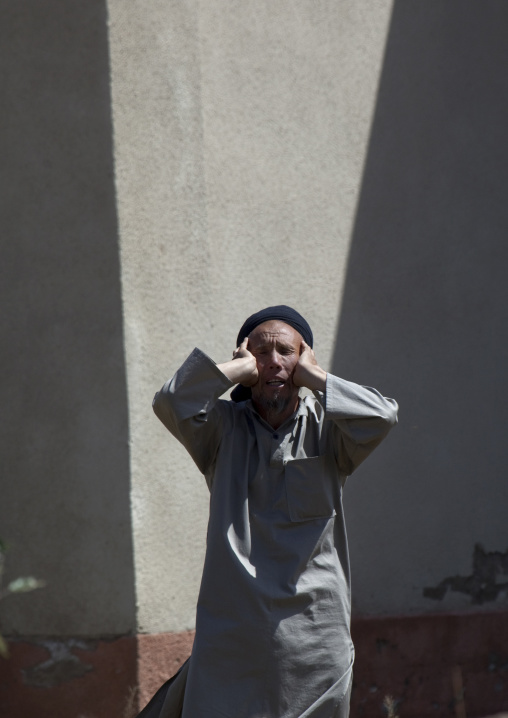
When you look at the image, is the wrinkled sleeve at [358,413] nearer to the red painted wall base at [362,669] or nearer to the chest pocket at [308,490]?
the chest pocket at [308,490]

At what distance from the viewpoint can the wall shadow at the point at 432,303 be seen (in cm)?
515

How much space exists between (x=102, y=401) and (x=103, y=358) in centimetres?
21

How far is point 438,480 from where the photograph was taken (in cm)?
530

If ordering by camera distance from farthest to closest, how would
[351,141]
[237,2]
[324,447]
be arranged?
[351,141], [237,2], [324,447]

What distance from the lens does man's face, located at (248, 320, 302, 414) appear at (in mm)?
3174

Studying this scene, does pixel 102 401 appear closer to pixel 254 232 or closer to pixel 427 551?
pixel 254 232

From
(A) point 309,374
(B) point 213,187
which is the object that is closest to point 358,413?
(A) point 309,374

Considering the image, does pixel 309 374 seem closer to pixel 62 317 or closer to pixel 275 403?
pixel 275 403

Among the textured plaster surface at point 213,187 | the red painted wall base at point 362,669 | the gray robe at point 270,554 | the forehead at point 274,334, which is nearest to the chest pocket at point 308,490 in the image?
the gray robe at point 270,554

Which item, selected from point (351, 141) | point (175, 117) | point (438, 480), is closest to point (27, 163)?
point (175, 117)

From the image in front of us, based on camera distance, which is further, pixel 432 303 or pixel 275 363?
pixel 432 303

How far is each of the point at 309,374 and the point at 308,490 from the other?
1.29 ft

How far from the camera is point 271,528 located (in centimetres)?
304

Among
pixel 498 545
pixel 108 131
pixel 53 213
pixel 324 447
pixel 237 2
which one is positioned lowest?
pixel 498 545
